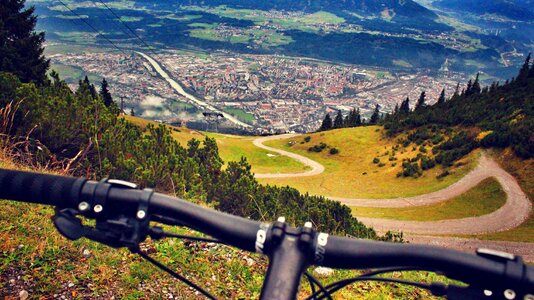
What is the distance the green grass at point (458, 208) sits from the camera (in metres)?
27.6

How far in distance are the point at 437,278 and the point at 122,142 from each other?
8.40 meters

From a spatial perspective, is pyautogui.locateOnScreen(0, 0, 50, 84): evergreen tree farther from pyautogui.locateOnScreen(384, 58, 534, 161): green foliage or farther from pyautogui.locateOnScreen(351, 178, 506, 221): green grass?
pyautogui.locateOnScreen(384, 58, 534, 161): green foliage

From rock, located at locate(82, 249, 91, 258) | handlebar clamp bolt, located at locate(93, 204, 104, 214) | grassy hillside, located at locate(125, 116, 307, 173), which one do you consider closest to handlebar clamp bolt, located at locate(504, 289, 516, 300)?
handlebar clamp bolt, located at locate(93, 204, 104, 214)

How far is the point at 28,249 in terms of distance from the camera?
412 cm

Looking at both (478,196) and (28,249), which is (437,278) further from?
(478,196)

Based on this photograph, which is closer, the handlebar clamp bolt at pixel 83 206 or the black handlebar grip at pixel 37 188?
the handlebar clamp bolt at pixel 83 206

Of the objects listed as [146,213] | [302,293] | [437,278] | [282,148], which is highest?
[146,213]

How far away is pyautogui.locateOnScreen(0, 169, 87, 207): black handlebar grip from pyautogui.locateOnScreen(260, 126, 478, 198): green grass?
115 ft

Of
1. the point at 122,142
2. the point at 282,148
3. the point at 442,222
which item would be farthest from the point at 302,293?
the point at 282,148

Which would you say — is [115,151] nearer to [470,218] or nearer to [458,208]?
[470,218]

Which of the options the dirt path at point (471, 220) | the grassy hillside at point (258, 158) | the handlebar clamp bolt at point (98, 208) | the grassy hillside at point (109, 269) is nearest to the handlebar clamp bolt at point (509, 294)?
the handlebar clamp bolt at point (98, 208)

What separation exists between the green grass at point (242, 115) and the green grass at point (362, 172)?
382ft

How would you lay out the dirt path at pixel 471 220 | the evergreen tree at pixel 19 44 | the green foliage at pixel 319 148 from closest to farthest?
the dirt path at pixel 471 220 → the evergreen tree at pixel 19 44 → the green foliage at pixel 319 148

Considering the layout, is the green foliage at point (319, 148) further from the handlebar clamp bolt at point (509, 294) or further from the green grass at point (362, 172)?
the handlebar clamp bolt at point (509, 294)
